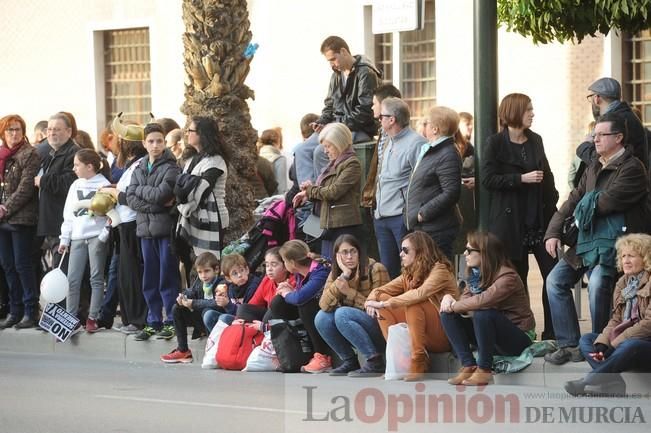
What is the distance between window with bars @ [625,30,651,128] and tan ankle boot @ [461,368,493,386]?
12124 millimetres

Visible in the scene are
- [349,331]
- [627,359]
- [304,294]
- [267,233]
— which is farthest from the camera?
[267,233]

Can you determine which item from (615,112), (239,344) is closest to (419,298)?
(239,344)

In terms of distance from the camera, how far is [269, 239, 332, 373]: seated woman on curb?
13.6 meters

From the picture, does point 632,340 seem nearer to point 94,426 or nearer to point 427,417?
point 427,417

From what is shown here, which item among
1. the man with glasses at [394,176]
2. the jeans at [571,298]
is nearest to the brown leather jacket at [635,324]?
the jeans at [571,298]

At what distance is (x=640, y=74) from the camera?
2381 centimetres

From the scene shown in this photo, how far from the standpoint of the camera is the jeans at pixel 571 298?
12.1m

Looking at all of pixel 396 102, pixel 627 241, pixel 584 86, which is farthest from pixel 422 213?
pixel 584 86

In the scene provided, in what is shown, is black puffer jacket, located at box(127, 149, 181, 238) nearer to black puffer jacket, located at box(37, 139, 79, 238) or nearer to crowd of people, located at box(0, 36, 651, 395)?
crowd of people, located at box(0, 36, 651, 395)

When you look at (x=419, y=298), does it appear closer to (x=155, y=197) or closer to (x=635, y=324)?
(x=635, y=324)

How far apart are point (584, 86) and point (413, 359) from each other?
39.4 ft

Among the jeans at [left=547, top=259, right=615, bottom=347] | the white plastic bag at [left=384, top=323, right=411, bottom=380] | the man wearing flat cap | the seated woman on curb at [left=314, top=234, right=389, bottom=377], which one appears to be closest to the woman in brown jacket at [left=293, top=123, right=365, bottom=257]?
the seated woman on curb at [left=314, top=234, right=389, bottom=377]

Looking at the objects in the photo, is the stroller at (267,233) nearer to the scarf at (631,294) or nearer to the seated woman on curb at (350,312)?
the seated woman on curb at (350,312)

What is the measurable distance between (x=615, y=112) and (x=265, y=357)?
3.60 meters
